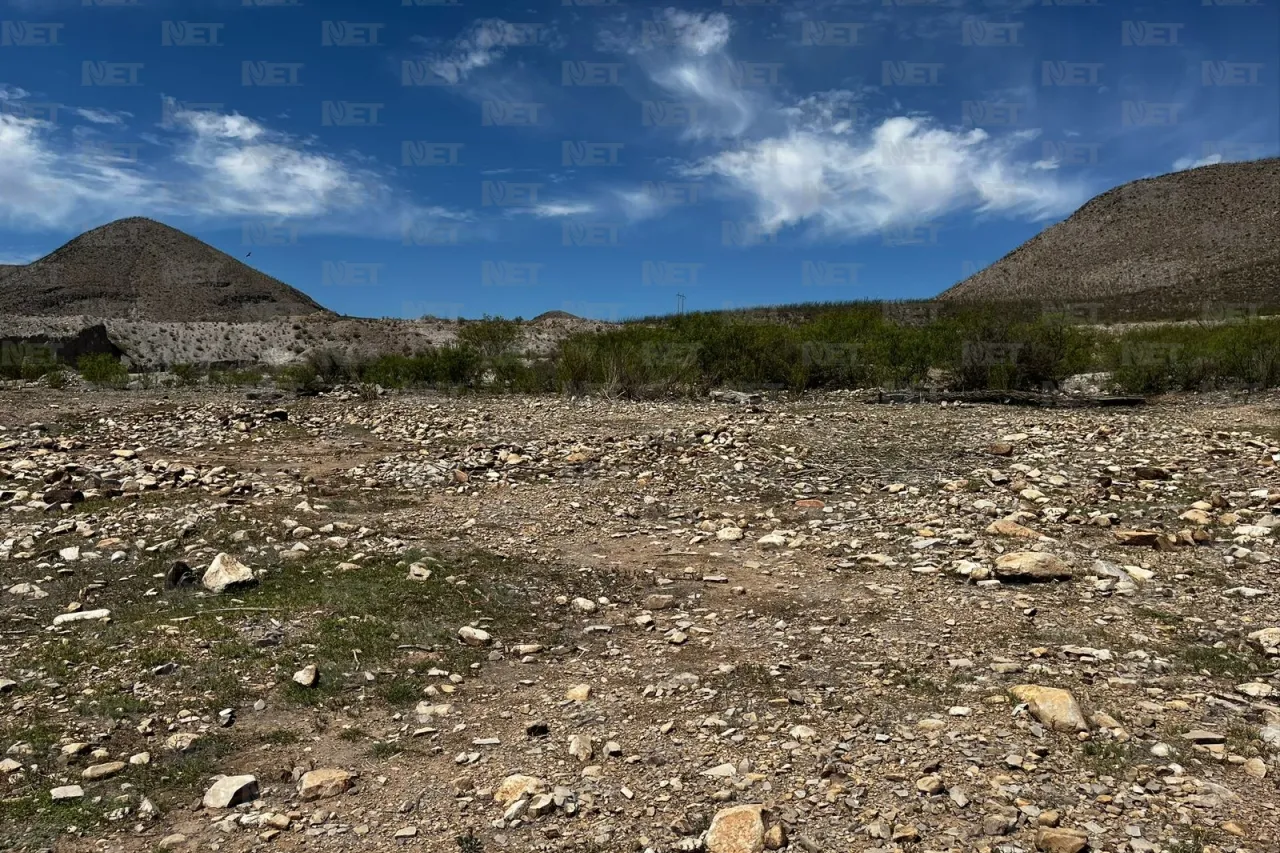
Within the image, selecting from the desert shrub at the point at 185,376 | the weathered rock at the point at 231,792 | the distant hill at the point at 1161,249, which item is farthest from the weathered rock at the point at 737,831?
the distant hill at the point at 1161,249

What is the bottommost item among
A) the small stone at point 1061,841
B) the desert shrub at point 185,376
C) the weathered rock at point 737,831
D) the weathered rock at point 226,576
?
the weathered rock at point 737,831

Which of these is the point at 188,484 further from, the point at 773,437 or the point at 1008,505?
the point at 1008,505

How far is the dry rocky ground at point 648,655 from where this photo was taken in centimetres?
295

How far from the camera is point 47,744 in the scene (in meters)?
3.42

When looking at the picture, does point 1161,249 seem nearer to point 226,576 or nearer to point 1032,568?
point 1032,568

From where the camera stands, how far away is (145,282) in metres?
71.1

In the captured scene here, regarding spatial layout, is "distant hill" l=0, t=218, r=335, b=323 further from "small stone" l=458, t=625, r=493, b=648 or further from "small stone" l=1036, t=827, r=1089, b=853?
"small stone" l=1036, t=827, r=1089, b=853

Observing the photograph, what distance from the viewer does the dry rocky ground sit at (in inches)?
116

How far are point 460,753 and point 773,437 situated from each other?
293 inches

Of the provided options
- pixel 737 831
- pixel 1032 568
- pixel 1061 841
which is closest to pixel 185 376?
pixel 1032 568

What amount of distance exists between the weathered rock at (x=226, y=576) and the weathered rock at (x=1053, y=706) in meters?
4.68

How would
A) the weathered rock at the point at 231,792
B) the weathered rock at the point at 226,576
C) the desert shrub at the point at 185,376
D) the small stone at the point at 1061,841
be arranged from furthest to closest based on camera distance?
the desert shrub at the point at 185,376 < the weathered rock at the point at 226,576 < the weathered rock at the point at 231,792 < the small stone at the point at 1061,841

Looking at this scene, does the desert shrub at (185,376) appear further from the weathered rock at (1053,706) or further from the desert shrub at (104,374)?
the weathered rock at (1053,706)

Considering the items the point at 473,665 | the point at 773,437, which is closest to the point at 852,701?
the point at 473,665
